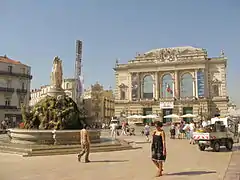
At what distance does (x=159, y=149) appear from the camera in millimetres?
8555

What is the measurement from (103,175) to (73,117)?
9.84m

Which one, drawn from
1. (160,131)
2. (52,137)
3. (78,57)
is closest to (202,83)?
(78,57)

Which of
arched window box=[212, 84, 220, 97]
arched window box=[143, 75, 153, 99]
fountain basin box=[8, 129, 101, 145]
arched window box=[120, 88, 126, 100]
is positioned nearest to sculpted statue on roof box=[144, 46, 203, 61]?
arched window box=[143, 75, 153, 99]

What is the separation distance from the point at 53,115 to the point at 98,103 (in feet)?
225

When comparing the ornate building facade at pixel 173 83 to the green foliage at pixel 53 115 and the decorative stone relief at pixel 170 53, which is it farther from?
the green foliage at pixel 53 115

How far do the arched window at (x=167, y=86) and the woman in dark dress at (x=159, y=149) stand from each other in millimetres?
50976

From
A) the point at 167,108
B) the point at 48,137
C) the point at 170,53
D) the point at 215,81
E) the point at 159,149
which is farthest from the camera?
the point at 170,53

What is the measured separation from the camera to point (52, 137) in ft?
50.0

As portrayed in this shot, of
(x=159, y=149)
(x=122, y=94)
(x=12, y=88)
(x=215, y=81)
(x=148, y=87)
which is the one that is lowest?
(x=159, y=149)

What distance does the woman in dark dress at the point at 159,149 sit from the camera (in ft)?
27.8

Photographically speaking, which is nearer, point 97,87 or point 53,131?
point 53,131

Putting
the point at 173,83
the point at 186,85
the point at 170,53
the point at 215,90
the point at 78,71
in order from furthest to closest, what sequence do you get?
the point at 170,53 < the point at 173,83 < the point at 186,85 < the point at 215,90 < the point at 78,71

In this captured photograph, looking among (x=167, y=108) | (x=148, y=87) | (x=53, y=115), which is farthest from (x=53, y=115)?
(x=148, y=87)

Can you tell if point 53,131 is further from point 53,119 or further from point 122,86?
point 122,86
